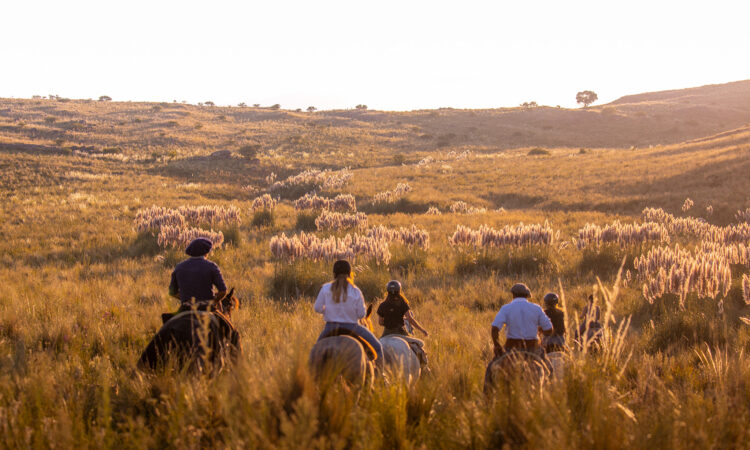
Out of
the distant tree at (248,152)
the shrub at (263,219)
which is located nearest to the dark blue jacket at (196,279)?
the shrub at (263,219)

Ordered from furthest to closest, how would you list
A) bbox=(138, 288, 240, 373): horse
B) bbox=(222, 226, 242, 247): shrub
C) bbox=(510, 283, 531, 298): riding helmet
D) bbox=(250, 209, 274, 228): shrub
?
bbox=(250, 209, 274, 228): shrub, bbox=(222, 226, 242, 247): shrub, bbox=(510, 283, 531, 298): riding helmet, bbox=(138, 288, 240, 373): horse

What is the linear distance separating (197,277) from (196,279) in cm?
3

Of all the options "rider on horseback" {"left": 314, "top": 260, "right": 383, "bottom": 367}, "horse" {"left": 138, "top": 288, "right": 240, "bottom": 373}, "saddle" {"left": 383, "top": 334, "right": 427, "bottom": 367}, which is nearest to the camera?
"horse" {"left": 138, "top": 288, "right": 240, "bottom": 373}

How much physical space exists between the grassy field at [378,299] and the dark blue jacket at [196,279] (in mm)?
839

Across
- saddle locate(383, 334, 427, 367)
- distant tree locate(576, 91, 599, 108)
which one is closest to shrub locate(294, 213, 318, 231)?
saddle locate(383, 334, 427, 367)

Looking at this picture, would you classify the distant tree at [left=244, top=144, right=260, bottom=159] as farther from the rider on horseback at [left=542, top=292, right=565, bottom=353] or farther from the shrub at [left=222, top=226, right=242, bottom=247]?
the rider on horseback at [left=542, top=292, right=565, bottom=353]

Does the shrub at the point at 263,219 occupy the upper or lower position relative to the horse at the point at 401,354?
lower

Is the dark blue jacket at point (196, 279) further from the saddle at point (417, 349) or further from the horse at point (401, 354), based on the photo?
the saddle at point (417, 349)

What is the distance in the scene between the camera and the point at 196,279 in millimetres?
5086

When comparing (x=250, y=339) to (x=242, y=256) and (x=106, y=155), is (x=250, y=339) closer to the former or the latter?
(x=242, y=256)

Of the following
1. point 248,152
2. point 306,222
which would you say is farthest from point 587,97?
point 306,222

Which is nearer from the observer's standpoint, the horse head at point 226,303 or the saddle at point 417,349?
the saddle at point 417,349

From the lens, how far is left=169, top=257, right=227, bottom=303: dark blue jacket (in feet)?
16.7

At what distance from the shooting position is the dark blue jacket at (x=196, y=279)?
5.08 m
